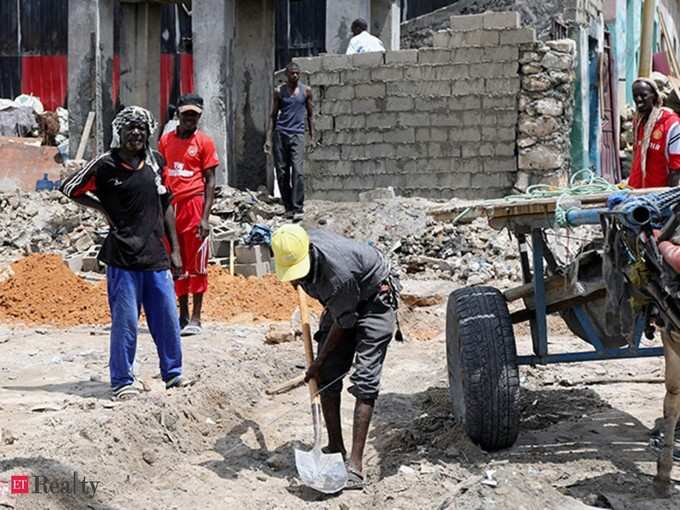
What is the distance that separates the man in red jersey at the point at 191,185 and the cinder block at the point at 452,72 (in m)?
5.40

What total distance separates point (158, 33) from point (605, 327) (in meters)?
14.2

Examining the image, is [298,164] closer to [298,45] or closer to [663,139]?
[663,139]

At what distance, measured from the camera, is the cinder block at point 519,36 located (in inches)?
496

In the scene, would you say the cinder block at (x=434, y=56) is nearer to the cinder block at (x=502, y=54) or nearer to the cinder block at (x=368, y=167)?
the cinder block at (x=502, y=54)

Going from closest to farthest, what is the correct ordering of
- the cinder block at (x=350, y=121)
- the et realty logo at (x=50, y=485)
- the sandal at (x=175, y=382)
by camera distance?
the et realty logo at (x=50, y=485) → the sandal at (x=175, y=382) → the cinder block at (x=350, y=121)

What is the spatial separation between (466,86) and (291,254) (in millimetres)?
8270

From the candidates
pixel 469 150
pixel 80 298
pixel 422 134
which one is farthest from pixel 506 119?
pixel 80 298

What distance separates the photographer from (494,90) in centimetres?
1277

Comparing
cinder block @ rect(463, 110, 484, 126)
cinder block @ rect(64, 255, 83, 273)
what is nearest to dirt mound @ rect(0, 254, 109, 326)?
cinder block @ rect(64, 255, 83, 273)

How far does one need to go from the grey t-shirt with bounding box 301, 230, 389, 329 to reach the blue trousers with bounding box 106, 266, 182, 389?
1.54m

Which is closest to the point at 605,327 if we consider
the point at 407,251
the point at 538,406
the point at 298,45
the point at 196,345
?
the point at 538,406

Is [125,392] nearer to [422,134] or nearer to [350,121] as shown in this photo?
[422,134]

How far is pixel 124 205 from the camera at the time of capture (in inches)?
254

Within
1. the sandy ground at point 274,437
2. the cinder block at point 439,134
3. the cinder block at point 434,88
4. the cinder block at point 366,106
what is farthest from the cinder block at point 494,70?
the sandy ground at point 274,437
